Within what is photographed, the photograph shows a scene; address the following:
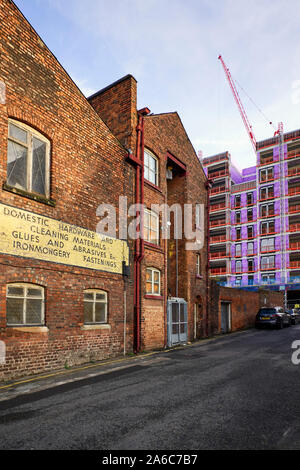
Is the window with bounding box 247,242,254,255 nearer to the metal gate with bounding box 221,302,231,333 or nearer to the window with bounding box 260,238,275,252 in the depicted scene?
the window with bounding box 260,238,275,252

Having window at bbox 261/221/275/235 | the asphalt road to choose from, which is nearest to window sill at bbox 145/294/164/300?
the asphalt road

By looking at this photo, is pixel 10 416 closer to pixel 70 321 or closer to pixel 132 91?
pixel 70 321

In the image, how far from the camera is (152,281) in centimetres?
1428

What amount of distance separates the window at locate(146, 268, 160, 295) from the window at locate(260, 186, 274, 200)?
39958 millimetres

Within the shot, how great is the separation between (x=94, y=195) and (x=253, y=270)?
43.6 m

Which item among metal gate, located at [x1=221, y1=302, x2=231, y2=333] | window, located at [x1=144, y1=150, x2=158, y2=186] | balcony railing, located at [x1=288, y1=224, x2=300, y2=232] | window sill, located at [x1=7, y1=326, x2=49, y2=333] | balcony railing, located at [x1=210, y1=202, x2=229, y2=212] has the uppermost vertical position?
balcony railing, located at [x1=210, y1=202, x2=229, y2=212]

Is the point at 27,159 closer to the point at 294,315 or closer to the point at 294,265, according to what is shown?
the point at 294,315

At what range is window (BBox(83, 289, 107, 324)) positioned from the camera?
1052 centimetres

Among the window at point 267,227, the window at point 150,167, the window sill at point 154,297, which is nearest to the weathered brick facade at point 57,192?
the window sill at point 154,297

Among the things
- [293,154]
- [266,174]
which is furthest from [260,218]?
[293,154]

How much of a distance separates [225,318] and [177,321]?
27.6ft

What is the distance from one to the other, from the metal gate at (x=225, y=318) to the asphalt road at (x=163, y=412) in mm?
13659

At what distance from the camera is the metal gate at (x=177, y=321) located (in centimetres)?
1502

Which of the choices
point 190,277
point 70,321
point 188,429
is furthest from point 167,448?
point 190,277
